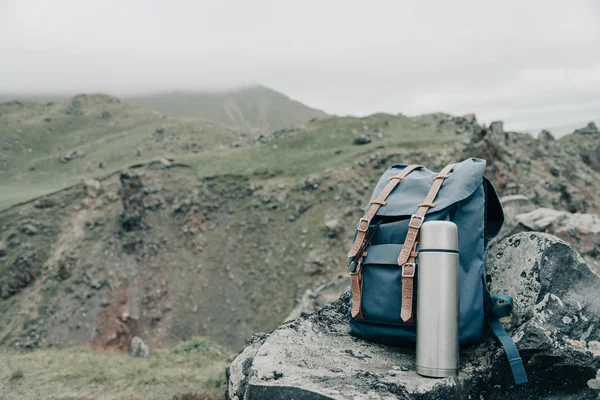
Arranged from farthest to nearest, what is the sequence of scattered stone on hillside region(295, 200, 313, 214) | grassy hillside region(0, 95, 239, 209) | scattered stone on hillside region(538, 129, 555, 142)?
grassy hillside region(0, 95, 239, 209) < scattered stone on hillside region(538, 129, 555, 142) < scattered stone on hillside region(295, 200, 313, 214)

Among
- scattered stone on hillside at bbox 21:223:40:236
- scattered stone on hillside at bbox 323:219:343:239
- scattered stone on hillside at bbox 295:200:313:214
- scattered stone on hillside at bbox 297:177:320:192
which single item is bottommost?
scattered stone on hillside at bbox 21:223:40:236

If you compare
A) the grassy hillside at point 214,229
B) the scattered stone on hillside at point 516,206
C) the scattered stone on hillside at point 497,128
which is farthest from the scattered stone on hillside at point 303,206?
the scattered stone on hillside at point 516,206

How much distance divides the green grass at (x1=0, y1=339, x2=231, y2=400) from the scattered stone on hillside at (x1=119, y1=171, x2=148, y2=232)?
1272 centimetres

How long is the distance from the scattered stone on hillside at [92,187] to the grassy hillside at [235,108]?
124199mm

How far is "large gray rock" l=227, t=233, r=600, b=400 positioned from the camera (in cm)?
320

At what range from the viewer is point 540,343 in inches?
138

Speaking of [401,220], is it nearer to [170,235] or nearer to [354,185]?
[354,185]

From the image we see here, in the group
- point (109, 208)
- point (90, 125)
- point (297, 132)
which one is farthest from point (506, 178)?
point (90, 125)

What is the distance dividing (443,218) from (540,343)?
114 centimetres

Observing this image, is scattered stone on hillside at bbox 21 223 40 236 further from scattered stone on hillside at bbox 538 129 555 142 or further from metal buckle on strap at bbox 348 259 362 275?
scattered stone on hillside at bbox 538 129 555 142

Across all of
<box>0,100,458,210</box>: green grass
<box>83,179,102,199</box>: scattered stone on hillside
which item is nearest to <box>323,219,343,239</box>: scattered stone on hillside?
<box>0,100,458,210</box>: green grass

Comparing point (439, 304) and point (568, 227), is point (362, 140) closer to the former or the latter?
point (568, 227)

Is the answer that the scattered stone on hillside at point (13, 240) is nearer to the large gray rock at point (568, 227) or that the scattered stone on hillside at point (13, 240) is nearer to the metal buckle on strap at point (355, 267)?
the large gray rock at point (568, 227)

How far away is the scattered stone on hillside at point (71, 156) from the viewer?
4691 cm
